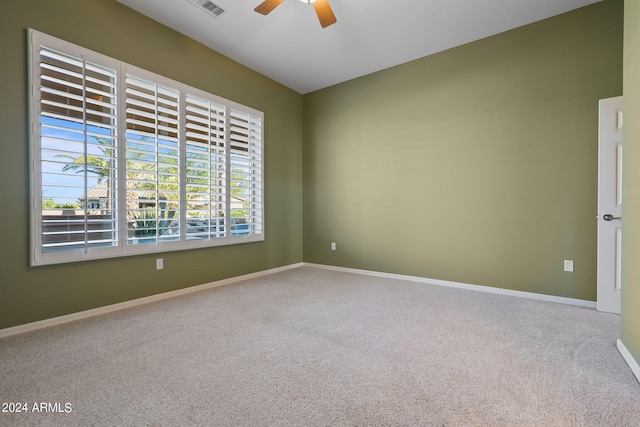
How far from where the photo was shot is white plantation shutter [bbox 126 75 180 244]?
111 inches

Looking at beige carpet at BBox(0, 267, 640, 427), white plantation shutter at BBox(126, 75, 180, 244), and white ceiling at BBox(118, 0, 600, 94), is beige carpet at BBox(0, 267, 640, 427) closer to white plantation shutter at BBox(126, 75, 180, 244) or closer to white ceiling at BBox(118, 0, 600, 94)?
white plantation shutter at BBox(126, 75, 180, 244)

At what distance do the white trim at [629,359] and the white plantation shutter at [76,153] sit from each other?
3.97 m

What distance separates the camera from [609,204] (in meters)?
2.64

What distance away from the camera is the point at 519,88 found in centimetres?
317

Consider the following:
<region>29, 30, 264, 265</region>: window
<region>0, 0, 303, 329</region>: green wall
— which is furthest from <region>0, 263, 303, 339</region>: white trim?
<region>29, 30, 264, 265</region>: window

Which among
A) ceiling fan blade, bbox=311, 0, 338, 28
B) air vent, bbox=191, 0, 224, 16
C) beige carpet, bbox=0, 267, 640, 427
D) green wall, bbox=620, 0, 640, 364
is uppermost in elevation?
air vent, bbox=191, 0, 224, 16

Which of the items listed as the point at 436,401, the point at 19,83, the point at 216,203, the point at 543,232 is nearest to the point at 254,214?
the point at 216,203

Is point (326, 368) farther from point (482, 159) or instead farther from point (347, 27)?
point (347, 27)

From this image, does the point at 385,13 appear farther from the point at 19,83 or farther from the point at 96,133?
the point at 19,83

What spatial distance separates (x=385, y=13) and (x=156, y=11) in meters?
2.35

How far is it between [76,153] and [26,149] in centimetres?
30

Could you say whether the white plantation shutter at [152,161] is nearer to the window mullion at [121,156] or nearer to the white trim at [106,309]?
the window mullion at [121,156]

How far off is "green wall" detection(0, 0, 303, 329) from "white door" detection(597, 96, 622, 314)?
12.8 ft

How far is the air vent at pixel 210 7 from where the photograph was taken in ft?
8.92
